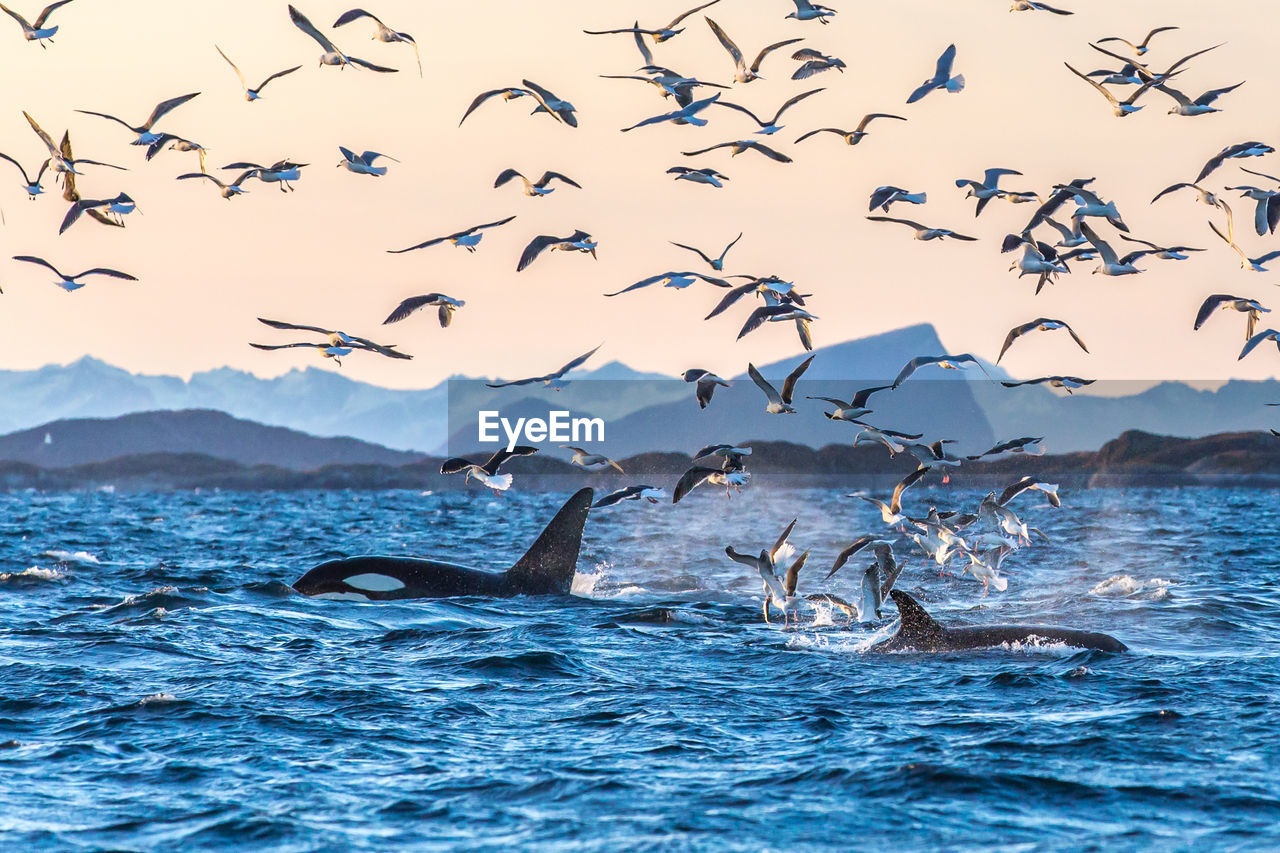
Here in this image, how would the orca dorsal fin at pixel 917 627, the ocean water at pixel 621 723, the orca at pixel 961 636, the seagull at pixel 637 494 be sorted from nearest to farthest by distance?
the ocean water at pixel 621 723 → the orca at pixel 961 636 → the orca dorsal fin at pixel 917 627 → the seagull at pixel 637 494

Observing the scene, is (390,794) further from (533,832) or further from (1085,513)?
(1085,513)

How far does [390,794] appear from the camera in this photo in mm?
12609

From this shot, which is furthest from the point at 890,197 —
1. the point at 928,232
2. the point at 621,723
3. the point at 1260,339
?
the point at 621,723

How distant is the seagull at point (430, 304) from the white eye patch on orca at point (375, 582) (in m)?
5.24

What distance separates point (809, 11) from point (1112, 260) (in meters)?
6.10

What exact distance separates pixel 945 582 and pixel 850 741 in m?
15.2

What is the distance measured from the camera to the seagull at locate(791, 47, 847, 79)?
22.7 metres

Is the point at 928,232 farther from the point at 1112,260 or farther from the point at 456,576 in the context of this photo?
the point at 456,576

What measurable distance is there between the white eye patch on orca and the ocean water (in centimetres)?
61

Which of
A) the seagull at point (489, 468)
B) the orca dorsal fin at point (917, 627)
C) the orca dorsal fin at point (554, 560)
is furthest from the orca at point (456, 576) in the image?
the orca dorsal fin at point (917, 627)

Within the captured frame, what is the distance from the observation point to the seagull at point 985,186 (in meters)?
22.0

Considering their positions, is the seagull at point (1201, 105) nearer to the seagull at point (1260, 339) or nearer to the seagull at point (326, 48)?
the seagull at point (1260, 339)

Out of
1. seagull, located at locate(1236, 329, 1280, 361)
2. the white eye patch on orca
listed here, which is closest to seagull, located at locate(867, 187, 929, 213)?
seagull, located at locate(1236, 329, 1280, 361)

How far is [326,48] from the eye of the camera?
70.6 feet
